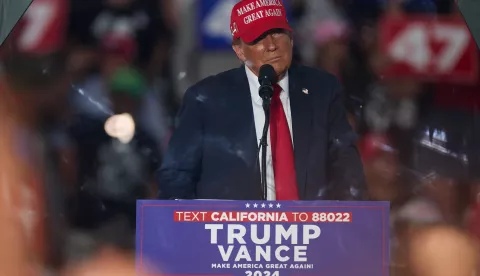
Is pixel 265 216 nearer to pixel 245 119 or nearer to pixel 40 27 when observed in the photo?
pixel 245 119

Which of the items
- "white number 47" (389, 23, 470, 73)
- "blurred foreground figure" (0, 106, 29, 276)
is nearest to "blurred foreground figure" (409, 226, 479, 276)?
"white number 47" (389, 23, 470, 73)

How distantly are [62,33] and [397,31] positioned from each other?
4.30 ft

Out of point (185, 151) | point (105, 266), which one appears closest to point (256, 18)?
point (185, 151)

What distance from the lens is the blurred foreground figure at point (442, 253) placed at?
276cm

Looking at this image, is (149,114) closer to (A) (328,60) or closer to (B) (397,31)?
(A) (328,60)

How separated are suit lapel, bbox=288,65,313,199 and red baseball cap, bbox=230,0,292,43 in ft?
0.62

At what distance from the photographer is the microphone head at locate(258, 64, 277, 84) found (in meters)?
2.52

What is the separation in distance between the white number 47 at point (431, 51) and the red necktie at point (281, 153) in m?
0.50

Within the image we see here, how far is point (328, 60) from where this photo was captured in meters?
Result: 2.72

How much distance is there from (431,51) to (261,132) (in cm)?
75

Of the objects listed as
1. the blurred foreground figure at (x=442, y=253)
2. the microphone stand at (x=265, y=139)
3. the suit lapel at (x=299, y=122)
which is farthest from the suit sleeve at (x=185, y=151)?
the blurred foreground figure at (x=442, y=253)

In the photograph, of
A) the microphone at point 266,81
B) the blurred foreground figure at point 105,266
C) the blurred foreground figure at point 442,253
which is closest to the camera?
the microphone at point 266,81

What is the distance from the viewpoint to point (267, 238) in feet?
8.35

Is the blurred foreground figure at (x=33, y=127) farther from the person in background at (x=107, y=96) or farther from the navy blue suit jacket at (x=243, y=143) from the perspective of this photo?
the navy blue suit jacket at (x=243, y=143)
